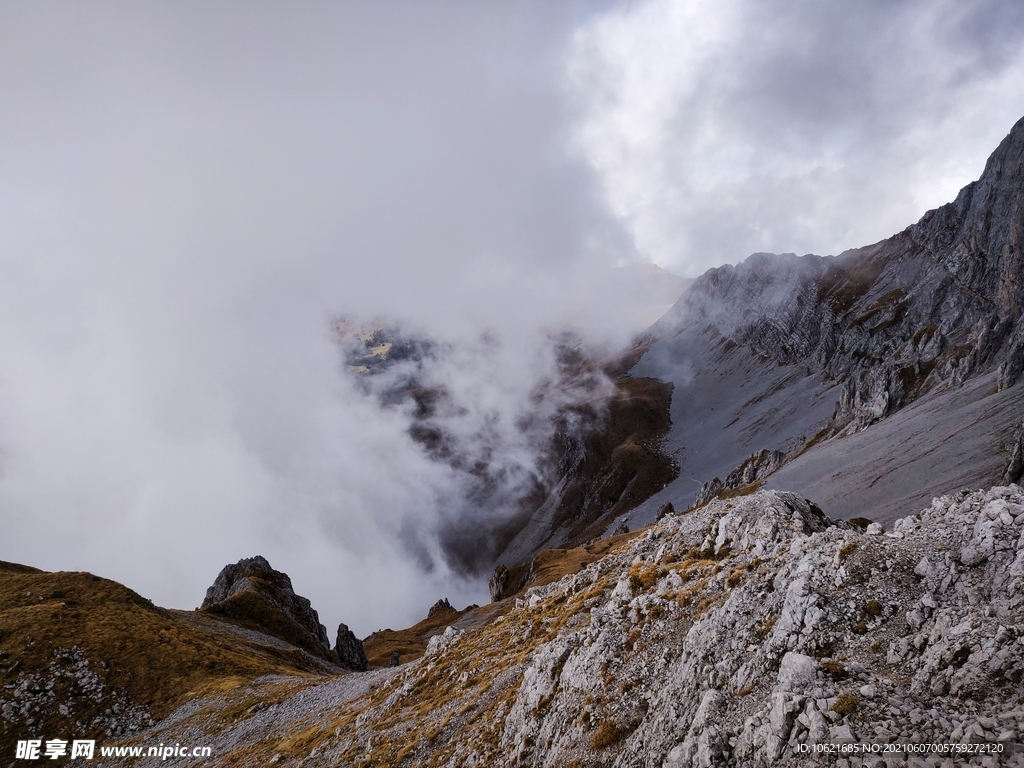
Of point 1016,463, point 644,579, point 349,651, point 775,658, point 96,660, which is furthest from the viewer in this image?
point 349,651

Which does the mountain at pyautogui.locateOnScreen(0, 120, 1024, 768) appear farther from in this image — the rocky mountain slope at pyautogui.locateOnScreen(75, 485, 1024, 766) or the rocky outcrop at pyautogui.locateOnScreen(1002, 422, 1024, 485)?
the rocky outcrop at pyautogui.locateOnScreen(1002, 422, 1024, 485)

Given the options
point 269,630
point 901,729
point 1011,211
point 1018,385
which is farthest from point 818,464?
point 901,729

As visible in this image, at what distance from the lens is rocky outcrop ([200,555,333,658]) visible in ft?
325

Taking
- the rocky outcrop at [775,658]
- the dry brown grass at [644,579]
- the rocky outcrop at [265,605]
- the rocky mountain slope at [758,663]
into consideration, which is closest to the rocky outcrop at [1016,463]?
the rocky mountain slope at [758,663]

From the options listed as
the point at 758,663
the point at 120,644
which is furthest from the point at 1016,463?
the point at 120,644

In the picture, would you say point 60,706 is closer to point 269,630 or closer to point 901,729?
point 269,630

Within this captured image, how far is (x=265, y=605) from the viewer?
103438mm

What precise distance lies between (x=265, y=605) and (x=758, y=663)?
11212 centimetres

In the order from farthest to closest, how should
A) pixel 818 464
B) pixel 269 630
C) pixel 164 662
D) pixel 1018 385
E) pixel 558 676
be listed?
pixel 818 464 < pixel 1018 385 < pixel 269 630 < pixel 164 662 < pixel 558 676

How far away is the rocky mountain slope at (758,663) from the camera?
1237 cm

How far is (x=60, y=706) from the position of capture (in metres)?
52.1

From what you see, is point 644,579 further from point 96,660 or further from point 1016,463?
point 1016,463

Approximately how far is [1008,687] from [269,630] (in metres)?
114

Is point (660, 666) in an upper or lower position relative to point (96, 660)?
lower
